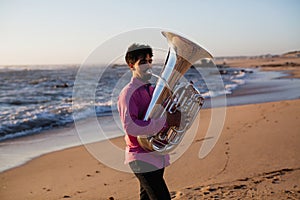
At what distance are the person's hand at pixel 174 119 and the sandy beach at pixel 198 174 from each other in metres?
1.67

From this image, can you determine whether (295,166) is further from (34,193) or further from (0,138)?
(0,138)

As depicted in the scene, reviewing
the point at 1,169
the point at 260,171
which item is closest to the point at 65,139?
the point at 1,169

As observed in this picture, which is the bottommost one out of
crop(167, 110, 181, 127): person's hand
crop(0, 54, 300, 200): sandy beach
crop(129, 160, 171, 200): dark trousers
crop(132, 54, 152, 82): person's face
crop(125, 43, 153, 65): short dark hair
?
crop(0, 54, 300, 200): sandy beach

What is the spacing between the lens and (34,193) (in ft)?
16.0

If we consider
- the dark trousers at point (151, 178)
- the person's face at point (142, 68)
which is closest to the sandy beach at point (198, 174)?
the dark trousers at point (151, 178)

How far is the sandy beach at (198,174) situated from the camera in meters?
4.31

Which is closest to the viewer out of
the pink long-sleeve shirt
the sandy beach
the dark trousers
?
the pink long-sleeve shirt

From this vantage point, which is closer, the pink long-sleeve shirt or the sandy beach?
the pink long-sleeve shirt

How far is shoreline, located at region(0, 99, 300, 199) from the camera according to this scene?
4.35 m

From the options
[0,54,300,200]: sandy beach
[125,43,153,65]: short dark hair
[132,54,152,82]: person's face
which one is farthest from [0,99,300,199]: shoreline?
[125,43,153,65]: short dark hair

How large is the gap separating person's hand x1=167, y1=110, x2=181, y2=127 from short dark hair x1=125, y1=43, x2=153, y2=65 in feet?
1.83

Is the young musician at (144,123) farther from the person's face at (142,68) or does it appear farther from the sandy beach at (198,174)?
the sandy beach at (198,174)

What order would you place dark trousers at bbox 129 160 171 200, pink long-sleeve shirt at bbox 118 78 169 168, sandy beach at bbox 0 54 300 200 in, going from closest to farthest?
pink long-sleeve shirt at bbox 118 78 169 168
dark trousers at bbox 129 160 171 200
sandy beach at bbox 0 54 300 200

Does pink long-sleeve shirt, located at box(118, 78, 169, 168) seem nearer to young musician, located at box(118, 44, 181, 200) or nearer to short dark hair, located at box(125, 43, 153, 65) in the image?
young musician, located at box(118, 44, 181, 200)
